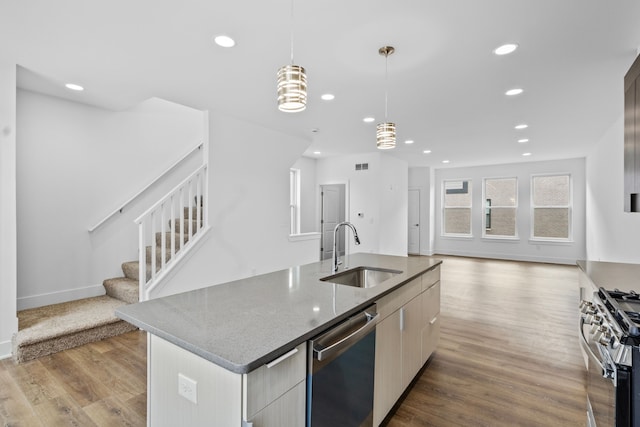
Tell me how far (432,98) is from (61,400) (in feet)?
14.7

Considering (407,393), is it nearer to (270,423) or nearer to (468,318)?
(270,423)

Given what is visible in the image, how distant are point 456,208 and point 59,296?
9.58 metres

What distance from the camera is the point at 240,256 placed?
15.3 ft

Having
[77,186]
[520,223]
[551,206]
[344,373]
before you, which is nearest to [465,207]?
[520,223]

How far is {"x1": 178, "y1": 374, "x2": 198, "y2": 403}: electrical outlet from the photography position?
3.64ft

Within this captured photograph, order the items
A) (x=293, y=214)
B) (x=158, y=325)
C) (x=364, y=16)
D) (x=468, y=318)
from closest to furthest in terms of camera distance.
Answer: (x=158, y=325) → (x=364, y=16) → (x=468, y=318) → (x=293, y=214)

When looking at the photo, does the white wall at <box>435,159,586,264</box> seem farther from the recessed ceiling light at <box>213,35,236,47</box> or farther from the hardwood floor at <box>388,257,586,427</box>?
the recessed ceiling light at <box>213,35,236,47</box>

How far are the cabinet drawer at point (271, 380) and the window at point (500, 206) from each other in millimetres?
9330

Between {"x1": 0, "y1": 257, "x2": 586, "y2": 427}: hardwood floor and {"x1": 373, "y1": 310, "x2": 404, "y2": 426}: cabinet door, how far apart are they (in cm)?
23

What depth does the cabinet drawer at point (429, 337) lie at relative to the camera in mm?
2524

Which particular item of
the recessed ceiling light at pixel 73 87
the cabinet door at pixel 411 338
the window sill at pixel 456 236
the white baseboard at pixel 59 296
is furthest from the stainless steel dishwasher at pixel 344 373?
the window sill at pixel 456 236

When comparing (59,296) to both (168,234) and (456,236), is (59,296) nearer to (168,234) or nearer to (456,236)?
(168,234)

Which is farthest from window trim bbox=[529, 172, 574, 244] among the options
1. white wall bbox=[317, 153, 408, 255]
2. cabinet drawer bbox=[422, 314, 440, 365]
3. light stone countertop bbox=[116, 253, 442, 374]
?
light stone countertop bbox=[116, 253, 442, 374]

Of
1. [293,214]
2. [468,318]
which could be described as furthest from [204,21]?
[293,214]
